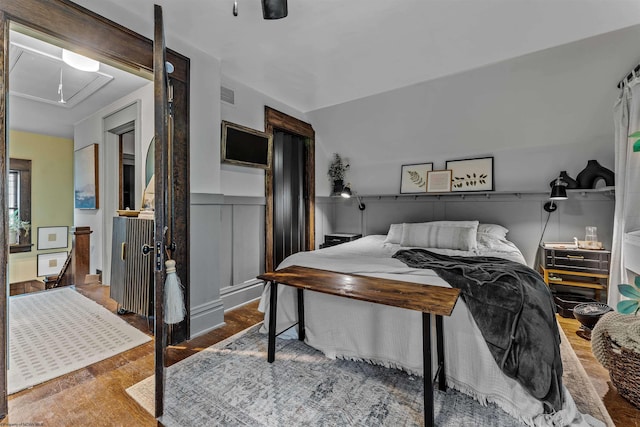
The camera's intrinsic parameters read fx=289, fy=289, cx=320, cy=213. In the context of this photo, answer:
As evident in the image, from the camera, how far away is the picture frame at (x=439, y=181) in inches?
152

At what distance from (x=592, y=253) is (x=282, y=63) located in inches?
141

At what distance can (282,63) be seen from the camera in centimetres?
280

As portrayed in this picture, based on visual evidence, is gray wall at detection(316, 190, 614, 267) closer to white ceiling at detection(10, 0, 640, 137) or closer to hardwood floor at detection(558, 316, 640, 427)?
hardwood floor at detection(558, 316, 640, 427)

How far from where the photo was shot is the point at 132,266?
8.89 feet

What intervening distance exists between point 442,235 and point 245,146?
7.76 feet

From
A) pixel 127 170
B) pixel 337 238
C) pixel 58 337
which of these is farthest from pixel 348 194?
pixel 127 170

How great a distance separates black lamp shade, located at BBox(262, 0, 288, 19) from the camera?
1.62m

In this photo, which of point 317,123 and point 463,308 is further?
point 317,123

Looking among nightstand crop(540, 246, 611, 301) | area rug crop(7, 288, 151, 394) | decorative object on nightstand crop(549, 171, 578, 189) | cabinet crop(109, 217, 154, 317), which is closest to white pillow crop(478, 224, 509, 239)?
nightstand crop(540, 246, 611, 301)

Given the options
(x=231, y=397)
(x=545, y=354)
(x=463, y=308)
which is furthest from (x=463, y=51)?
(x=231, y=397)

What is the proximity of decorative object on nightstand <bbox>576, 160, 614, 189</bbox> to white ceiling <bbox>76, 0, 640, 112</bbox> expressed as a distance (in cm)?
140

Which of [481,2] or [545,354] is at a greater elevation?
[481,2]

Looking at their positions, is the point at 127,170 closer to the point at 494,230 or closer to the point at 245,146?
the point at 245,146

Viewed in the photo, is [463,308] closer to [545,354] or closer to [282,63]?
[545,354]
